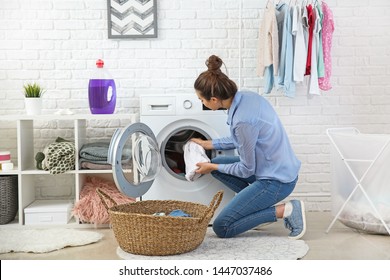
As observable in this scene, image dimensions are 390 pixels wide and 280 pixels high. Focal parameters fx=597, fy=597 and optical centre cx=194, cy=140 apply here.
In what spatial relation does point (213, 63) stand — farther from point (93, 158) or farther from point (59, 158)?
point (59, 158)

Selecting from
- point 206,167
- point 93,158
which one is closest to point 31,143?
point 93,158

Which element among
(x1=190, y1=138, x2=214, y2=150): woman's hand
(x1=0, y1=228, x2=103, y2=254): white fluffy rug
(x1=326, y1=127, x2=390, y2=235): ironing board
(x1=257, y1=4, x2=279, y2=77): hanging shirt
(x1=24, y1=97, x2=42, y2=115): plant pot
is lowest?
(x1=0, y1=228, x2=103, y2=254): white fluffy rug

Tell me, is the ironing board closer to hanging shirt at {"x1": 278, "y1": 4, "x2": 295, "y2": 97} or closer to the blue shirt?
the blue shirt

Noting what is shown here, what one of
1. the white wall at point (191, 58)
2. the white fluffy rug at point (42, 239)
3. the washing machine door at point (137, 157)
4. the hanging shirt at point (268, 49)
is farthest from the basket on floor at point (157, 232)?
the white wall at point (191, 58)

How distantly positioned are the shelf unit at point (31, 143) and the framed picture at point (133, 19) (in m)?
0.64

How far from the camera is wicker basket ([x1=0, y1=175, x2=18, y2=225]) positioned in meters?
3.88

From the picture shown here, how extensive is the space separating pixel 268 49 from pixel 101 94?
1.18 meters

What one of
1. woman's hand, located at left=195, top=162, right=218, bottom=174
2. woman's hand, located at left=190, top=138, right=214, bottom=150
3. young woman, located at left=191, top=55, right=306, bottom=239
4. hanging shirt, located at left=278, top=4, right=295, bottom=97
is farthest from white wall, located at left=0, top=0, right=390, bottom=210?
young woman, located at left=191, top=55, right=306, bottom=239

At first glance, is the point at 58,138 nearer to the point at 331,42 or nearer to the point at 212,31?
the point at 212,31

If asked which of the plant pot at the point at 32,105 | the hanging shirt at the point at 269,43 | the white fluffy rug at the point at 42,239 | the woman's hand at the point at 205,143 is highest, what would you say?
the hanging shirt at the point at 269,43

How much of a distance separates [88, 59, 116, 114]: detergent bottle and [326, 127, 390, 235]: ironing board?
4.80 ft

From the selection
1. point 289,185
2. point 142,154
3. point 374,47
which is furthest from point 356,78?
point 142,154

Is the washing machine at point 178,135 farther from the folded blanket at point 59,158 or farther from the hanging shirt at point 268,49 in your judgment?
the hanging shirt at point 268,49

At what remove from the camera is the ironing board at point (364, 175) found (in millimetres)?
3434
